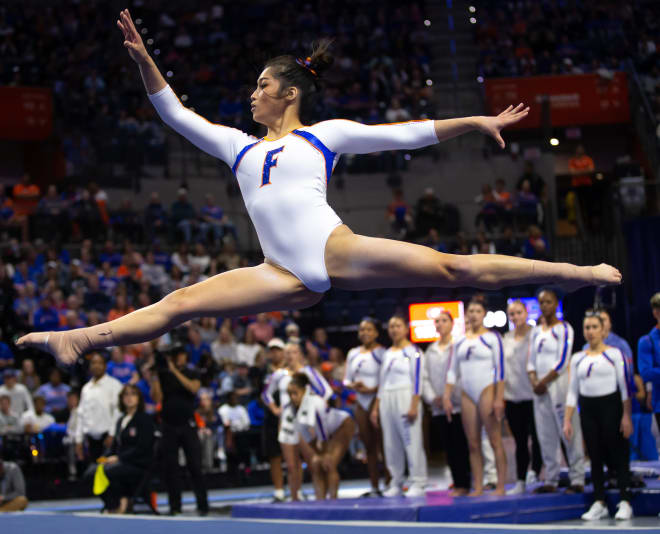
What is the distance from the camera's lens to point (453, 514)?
7.64 meters

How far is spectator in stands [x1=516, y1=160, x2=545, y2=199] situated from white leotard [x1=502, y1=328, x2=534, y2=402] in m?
7.31

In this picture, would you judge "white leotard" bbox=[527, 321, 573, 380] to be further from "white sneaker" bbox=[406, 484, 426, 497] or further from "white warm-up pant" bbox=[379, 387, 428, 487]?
"white sneaker" bbox=[406, 484, 426, 497]

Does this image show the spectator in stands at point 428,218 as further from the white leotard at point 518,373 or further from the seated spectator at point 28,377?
the white leotard at point 518,373

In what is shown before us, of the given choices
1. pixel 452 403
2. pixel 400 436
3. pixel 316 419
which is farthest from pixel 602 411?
pixel 316 419

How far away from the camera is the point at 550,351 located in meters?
8.40

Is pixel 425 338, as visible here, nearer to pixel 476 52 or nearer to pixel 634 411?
pixel 634 411

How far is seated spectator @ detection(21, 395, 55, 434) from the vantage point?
11.0m

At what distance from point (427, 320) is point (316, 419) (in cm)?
518

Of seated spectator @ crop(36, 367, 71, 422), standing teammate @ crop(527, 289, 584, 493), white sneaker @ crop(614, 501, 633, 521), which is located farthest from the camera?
seated spectator @ crop(36, 367, 71, 422)

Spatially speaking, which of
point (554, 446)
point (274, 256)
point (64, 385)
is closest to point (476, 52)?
point (64, 385)

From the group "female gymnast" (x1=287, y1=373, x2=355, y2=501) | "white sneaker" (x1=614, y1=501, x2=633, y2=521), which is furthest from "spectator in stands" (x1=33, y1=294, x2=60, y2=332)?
"white sneaker" (x1=614, y1=501, x2=633, y2=521)

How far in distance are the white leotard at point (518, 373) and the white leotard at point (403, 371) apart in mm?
788

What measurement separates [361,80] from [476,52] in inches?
105

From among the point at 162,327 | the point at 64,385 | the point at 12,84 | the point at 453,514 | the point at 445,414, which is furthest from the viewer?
the point at 12,84
